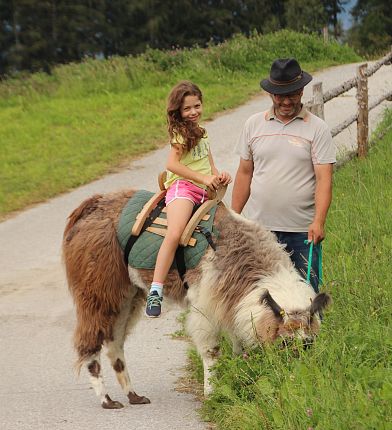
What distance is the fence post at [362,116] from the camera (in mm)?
11701

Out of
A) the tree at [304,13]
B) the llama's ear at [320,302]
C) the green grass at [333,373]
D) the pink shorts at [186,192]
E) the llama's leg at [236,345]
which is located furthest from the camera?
the tree at [304,13]

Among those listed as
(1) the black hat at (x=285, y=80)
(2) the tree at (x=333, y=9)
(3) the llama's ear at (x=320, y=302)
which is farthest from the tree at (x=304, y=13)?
(3) the llama's ear at (x=320, y=302)

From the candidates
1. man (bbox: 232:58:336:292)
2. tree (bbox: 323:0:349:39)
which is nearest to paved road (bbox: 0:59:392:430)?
man (bbox: 232:58:336:292)

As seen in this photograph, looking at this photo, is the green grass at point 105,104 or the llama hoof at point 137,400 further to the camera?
the green grass at point 105,104

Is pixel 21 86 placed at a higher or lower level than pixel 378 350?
lower

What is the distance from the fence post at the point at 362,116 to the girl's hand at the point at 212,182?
6569 mm

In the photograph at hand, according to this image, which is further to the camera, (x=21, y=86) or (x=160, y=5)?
(x=160, y=5)

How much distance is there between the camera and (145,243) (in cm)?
553

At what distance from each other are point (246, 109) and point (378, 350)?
1367 cm

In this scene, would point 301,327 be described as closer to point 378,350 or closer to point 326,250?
point 378,350

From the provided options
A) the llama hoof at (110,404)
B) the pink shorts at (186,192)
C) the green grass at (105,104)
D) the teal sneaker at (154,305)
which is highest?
the pink shorts at (186,192)

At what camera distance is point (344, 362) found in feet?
14.6

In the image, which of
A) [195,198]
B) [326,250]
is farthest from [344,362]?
[326,250]

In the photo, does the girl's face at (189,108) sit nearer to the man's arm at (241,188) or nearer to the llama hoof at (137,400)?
the man's arm at (241,188)
